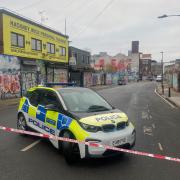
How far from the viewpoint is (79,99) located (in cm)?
728

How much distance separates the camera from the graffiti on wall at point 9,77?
2516cm

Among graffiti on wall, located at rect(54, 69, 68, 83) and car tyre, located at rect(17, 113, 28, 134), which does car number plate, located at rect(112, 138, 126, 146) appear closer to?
car tyre, located at rect(17, 113, 28, 134)

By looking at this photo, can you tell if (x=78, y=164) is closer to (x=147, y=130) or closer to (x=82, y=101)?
(x=82, y=101)

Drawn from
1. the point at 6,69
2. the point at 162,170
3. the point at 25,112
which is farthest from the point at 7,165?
the point at 6,69

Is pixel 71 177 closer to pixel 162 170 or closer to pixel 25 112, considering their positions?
pixel 162 170

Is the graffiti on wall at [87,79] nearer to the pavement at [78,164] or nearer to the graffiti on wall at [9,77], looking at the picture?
the graffiti on wall at [9,77]

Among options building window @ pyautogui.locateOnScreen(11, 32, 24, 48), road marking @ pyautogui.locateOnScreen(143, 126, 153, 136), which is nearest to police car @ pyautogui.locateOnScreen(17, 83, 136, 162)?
road marking @ pyautogui.locateOnScreen(143, 126, 153, 136)

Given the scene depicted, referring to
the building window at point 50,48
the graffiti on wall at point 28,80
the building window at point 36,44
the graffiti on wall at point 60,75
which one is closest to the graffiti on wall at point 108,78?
the graffiti on wall at point 60,75

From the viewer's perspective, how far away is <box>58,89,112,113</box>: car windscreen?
6850 mm

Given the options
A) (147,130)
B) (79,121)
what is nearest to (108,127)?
(79,121)

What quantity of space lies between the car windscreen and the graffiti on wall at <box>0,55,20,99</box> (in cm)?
1888

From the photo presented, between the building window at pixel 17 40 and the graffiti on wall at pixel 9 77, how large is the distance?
5.62 feet

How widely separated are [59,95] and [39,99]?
1171 millimetres

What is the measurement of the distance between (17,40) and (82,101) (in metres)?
22.8
